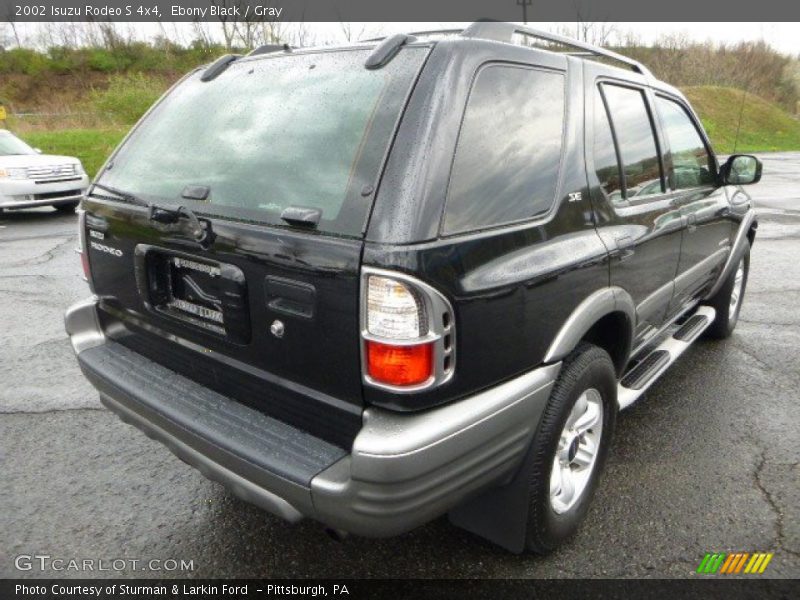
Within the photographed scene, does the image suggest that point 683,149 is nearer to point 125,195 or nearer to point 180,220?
point 180,220

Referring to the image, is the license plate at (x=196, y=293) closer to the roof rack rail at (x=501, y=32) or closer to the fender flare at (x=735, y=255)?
the roof rack rail at (x=501, y=32)

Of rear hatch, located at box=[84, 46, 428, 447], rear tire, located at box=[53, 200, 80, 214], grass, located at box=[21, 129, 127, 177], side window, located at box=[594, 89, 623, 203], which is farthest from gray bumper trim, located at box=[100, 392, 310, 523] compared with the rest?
grass, located at box=[21, 129, 127, 177]

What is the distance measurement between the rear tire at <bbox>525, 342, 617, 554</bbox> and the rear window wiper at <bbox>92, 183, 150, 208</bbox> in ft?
5.59

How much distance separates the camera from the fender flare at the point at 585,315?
209cm

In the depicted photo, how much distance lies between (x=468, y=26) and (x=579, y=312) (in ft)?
3.58

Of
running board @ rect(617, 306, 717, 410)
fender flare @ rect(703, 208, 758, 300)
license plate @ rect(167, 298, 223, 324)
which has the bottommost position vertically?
running board @ rect(617, 306, 717, 410)

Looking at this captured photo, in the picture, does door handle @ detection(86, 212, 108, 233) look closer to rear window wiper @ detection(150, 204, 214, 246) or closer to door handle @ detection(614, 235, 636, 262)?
rear window wiper @ detection(150, 204, 214, 246)

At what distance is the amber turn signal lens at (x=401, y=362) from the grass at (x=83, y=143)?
56.3 feet

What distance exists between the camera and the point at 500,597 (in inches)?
85.1

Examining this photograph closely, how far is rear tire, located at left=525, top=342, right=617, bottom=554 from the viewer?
83.6 inches

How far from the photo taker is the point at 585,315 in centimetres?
220

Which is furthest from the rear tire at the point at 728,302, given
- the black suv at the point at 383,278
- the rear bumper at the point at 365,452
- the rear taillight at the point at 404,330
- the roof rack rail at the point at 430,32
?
the rear taillight at the point at 404,330

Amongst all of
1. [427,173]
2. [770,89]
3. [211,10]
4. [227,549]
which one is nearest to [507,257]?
[427,173]

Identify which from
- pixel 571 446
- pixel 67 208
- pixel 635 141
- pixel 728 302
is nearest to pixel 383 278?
pixel 571 446
